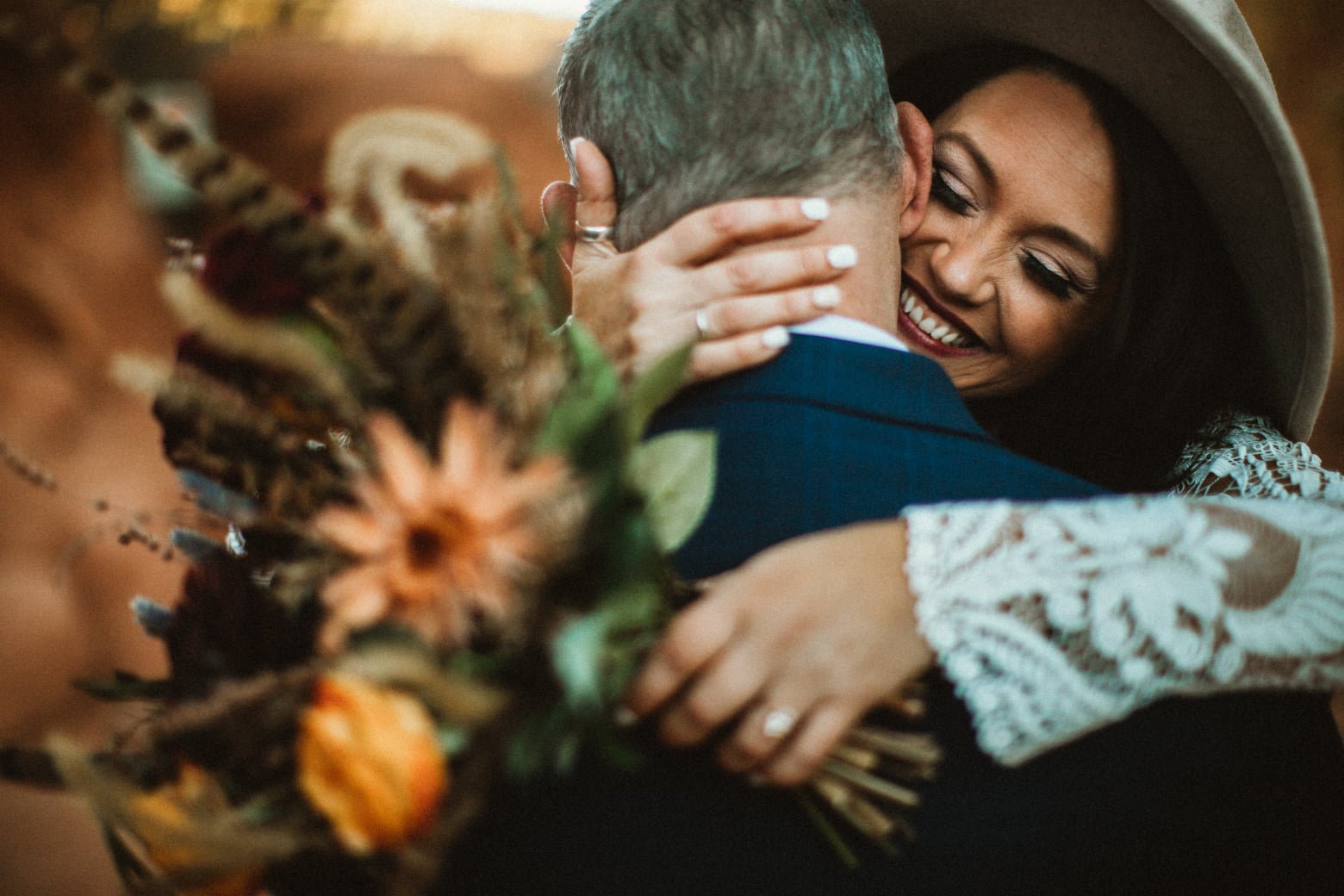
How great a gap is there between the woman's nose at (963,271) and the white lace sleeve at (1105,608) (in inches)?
22.3

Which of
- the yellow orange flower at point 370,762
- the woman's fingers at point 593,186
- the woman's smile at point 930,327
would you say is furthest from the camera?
the woman's smile at point 930,327

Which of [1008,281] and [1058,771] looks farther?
[1008,281]

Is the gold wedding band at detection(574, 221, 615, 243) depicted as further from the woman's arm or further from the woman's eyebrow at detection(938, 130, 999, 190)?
Result: the woman's eyebrow at detection(938, 130, 999, 190)

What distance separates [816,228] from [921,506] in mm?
297

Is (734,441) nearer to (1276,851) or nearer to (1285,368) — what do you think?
(1276,851)

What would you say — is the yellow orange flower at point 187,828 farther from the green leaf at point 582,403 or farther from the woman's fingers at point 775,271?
the woman's fingers at point 775,271

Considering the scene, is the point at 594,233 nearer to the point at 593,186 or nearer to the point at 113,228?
the point at 593,186

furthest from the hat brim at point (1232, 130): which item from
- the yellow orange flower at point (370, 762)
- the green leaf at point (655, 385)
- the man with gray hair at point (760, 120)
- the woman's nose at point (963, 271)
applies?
the yellow orange flower at point (370, 762)

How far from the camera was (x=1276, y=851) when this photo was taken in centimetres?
80

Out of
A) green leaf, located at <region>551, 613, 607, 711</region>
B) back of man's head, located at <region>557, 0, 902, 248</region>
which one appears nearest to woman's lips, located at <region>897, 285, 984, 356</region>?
back of man's head, located at <region>557, 0, 902, 248</region>

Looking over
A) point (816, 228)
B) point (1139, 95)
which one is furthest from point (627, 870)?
point (1139, 95)

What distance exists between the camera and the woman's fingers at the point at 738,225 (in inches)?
31.6

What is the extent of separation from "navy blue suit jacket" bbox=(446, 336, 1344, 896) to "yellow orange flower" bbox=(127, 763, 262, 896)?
18cm

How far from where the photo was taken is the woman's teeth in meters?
1.31
